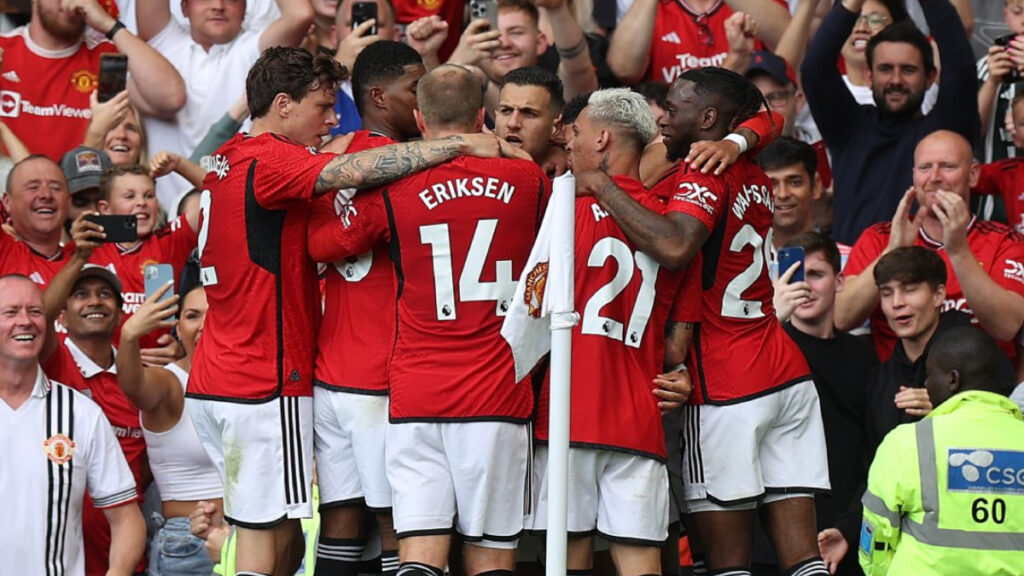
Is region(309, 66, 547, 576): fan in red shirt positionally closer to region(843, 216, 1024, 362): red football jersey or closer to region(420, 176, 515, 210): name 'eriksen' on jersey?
region(420, 176, 515, 210): name 'eriksen' on jersey

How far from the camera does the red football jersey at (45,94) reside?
1222 cm

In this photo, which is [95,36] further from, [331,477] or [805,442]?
[805,442]

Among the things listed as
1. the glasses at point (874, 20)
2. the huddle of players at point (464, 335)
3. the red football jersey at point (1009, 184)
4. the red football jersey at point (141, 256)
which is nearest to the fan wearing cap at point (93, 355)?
the red football jersey at point (141, 256)

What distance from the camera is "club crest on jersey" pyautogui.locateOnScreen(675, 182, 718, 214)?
756cm

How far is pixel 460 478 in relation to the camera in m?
7.39

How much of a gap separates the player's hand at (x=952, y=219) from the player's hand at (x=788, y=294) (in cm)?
100

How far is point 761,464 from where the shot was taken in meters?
7.99

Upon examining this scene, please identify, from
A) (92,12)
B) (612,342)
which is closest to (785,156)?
(612,342)

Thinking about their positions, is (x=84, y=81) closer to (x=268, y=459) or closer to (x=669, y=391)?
(x=268, y=459)

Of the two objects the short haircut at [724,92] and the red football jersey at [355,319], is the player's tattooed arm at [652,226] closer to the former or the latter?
the short haircut at [724,92]

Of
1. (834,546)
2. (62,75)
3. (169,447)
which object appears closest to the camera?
(834,546)

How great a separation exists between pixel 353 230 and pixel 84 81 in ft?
18.5

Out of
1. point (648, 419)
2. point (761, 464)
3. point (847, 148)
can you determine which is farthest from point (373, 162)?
point (847, 148)

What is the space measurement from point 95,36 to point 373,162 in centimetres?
606
